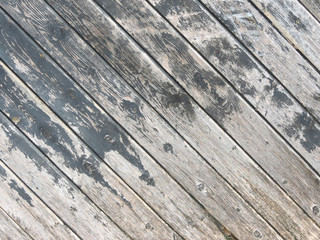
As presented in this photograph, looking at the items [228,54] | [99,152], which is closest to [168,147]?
[99,152]

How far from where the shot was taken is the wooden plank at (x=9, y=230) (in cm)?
197

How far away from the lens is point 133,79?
1866 millimetres

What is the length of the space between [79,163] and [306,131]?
4.76ft

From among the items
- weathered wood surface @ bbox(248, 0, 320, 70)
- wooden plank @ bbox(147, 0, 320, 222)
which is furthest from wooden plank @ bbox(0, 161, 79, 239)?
weathered wood surface @ bbox(248, 0, 320, 70)

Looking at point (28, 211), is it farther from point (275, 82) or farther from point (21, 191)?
point (275, 82)

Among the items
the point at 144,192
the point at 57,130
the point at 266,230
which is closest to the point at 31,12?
the point at 57,130

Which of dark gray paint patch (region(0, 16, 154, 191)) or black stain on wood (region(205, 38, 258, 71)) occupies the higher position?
dark gray paint patch (region(0, 16, 154, 191))

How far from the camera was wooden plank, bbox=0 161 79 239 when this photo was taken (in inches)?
76.3

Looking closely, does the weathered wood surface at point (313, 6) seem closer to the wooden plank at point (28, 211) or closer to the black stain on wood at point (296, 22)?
the black stain on wood at point (296, 22)

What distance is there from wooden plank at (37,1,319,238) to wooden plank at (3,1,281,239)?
0.13 ft

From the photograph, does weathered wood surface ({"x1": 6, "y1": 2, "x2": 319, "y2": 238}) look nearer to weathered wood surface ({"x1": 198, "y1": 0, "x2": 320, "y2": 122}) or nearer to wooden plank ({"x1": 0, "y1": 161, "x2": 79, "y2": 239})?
weathered wood surface ({"x1": 198, "y1": 0, "x2": 320, "y2": 122})

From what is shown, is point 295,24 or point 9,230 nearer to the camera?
point 295,24

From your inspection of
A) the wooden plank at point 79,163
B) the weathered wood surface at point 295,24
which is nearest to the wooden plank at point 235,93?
the weathered wood surface at point 295,24

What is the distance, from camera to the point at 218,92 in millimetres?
1870
